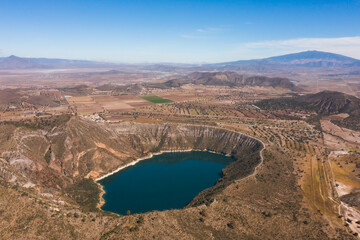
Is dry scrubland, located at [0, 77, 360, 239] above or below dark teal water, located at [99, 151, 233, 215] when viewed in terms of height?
above

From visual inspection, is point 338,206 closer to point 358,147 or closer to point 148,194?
point 148,194

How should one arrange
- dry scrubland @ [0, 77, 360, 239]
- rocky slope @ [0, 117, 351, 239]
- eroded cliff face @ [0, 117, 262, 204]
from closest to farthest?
rocky slope @ [0, 117, 351, 239] → dry scrubland @ [0, 77, 360, 239] → eroded cliff face @ [0, 117, 262, 204]

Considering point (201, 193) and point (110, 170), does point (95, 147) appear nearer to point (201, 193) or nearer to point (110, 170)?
point (110, 170)

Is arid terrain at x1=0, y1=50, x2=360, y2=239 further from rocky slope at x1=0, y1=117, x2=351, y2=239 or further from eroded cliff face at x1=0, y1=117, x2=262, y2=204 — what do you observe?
eroded cliff face at x1=0, y1=117, x2=262, y2=204

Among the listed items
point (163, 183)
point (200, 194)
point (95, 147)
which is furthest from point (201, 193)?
point (95, 147)

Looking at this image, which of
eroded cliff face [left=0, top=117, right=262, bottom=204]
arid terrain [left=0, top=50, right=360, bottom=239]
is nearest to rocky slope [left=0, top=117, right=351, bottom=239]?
arid terrain [left=0, top=50, right=360, bottom=239]

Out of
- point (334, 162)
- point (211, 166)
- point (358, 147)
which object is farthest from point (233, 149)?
point (358, 147)
